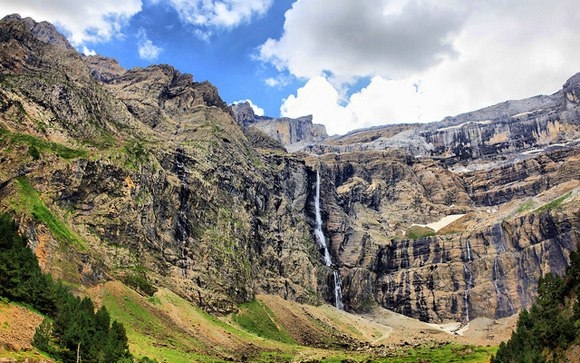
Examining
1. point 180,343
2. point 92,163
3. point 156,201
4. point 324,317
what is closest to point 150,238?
point 156,201

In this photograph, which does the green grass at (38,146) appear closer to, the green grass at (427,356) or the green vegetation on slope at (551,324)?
the green grass at (427,356)

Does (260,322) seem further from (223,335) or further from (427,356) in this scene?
(427,356)

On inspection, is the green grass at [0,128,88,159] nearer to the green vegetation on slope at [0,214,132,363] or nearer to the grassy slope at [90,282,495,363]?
the grassy slope at [90,282,495,363]

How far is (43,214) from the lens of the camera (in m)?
111

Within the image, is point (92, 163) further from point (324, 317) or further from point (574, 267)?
point (574, 267)

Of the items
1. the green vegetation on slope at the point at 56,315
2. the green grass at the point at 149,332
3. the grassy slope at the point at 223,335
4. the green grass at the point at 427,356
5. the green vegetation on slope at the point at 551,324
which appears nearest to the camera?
the green vegetation on slope at the point at 56,315

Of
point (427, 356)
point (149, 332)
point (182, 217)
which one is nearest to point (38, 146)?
point (182, 217)

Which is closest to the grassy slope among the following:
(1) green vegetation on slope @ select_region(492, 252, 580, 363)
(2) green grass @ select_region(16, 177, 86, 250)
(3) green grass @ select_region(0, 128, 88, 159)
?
(2) green grass @ select_region(16, 177, 86, 250)

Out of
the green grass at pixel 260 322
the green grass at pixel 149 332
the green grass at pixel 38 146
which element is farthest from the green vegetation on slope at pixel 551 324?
the green grass at pixel 38 146

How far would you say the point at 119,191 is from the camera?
13762 cm

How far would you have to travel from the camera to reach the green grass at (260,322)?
470 feet

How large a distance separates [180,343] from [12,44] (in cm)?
12710

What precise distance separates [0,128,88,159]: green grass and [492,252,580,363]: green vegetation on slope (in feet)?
373

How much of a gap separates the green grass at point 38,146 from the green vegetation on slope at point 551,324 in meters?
114
